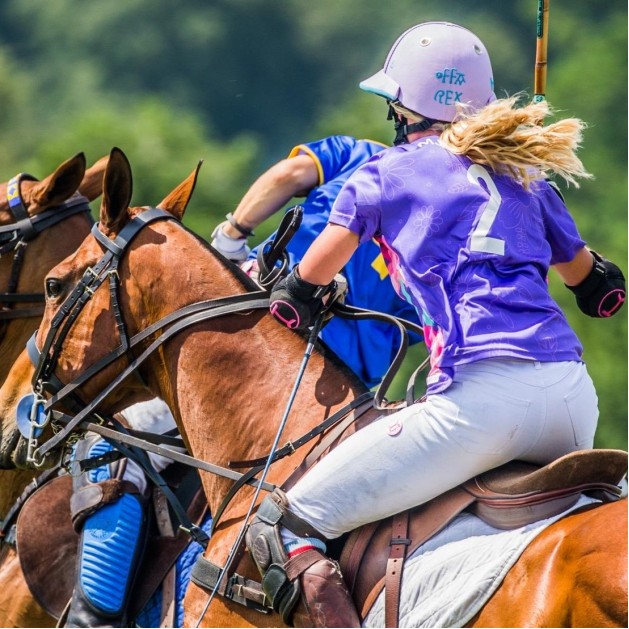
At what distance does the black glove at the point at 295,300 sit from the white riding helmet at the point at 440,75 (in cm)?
70

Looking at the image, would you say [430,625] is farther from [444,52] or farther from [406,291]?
[444,52]

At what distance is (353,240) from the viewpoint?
3.69 meters

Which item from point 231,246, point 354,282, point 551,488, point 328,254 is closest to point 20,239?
point 231,246

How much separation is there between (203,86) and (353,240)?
3624 centimetres

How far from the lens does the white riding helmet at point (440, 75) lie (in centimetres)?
386

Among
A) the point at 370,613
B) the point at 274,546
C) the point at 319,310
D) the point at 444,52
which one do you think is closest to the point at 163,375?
the point at 319,310

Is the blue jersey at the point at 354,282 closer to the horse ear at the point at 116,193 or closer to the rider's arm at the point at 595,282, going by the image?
the horse ear at the point at 116,193

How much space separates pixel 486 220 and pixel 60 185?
2.78 metres

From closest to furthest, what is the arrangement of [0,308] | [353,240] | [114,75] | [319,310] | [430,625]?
[430,625] < [353,240] < [319,310] < [0,308] < [114,75]

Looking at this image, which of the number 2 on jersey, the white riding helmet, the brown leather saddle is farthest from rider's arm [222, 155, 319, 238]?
the brown leather saddle

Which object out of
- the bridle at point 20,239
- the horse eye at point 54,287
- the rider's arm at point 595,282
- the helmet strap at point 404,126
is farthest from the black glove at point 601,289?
the bridle at point 20,239

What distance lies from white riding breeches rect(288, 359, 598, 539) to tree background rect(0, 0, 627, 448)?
18.9m

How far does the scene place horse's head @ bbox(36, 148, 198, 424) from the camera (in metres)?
4.19

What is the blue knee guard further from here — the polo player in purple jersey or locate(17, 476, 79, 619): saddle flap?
the polo player in purple jersey
